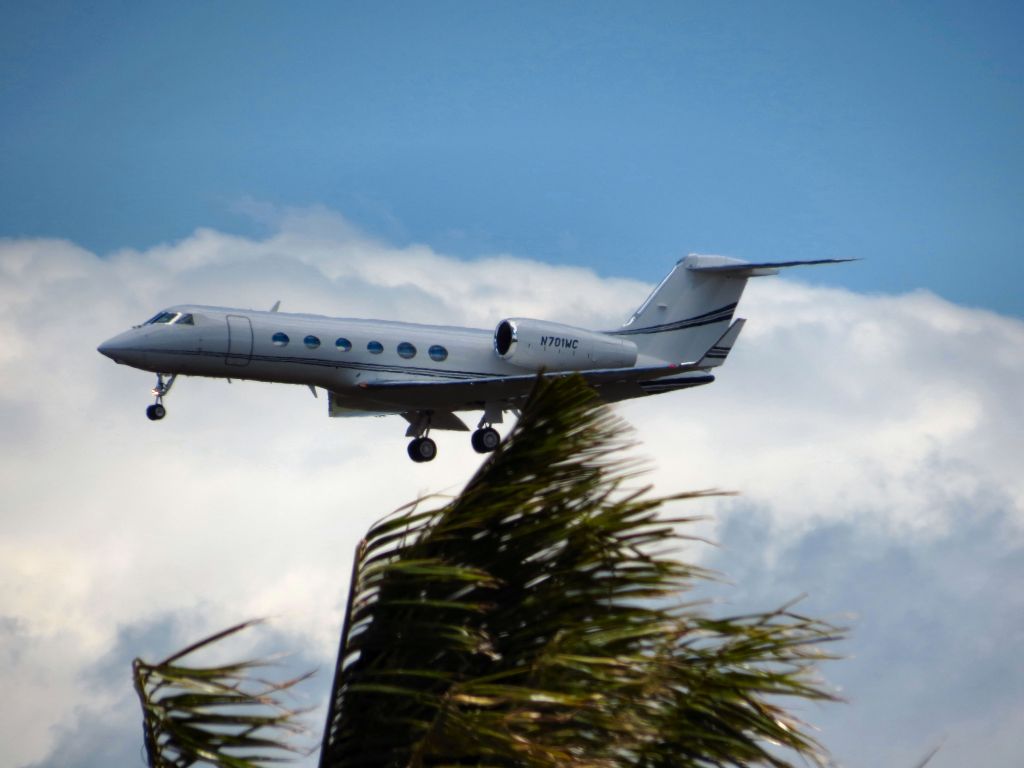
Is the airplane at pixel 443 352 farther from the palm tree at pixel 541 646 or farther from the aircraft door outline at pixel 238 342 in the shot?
the palm tree at pixel 541 646

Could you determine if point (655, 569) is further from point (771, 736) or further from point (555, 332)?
point (555, 332)

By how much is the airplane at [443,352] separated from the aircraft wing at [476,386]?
0.04m

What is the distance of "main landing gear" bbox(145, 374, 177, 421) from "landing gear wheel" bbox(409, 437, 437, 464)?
6.81m

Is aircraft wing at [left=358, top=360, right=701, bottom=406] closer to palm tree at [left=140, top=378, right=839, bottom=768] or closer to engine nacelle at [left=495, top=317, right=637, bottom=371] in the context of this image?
engine nacelle at [left=495, top=317, right=637, bottom=371]

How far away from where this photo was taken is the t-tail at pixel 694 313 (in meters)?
41.3

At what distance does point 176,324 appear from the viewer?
109ft

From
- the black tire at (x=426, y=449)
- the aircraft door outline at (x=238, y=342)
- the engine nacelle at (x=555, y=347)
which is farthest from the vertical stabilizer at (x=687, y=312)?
the aircraft door outline at (x=238, y=342)

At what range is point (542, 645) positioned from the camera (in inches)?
262

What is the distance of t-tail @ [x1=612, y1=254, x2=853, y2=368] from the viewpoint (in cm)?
4131

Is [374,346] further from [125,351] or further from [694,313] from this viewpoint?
[694,313]

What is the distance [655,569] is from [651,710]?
26.7 inches

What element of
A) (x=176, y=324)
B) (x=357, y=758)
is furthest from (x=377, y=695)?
(x=176, y=324)

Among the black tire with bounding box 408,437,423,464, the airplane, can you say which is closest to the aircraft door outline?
the airplane

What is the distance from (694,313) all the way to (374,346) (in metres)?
10.7
